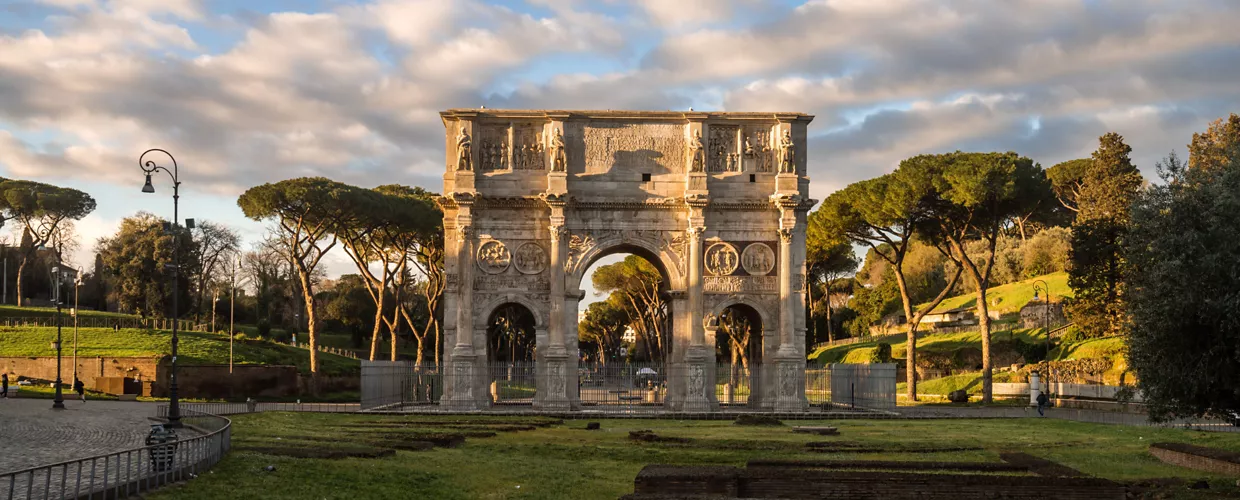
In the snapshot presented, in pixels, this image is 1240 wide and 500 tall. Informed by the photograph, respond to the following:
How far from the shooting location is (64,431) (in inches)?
1104

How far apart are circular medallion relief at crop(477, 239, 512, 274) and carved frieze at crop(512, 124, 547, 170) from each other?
3118mm

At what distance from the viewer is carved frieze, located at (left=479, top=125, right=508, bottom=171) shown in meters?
43.7

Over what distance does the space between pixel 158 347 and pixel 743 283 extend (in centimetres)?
3454

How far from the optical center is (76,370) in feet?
182

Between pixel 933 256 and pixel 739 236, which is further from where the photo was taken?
pixel 933 256

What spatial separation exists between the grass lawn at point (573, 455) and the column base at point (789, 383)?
241 inches

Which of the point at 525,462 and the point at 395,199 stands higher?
the point at 395,199

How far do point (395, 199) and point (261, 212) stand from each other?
6.73 m

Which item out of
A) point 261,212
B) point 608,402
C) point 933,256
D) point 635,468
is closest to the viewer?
point 635,468

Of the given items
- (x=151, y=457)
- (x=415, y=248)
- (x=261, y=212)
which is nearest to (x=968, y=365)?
(x=415, y=248)

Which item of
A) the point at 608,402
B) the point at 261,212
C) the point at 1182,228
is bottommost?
the point at 608,402

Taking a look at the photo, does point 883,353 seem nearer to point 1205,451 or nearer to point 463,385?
point 463,385

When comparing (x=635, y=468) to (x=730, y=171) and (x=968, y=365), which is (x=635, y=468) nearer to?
(x=730, y=171)

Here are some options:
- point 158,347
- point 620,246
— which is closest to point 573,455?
point 620,246
